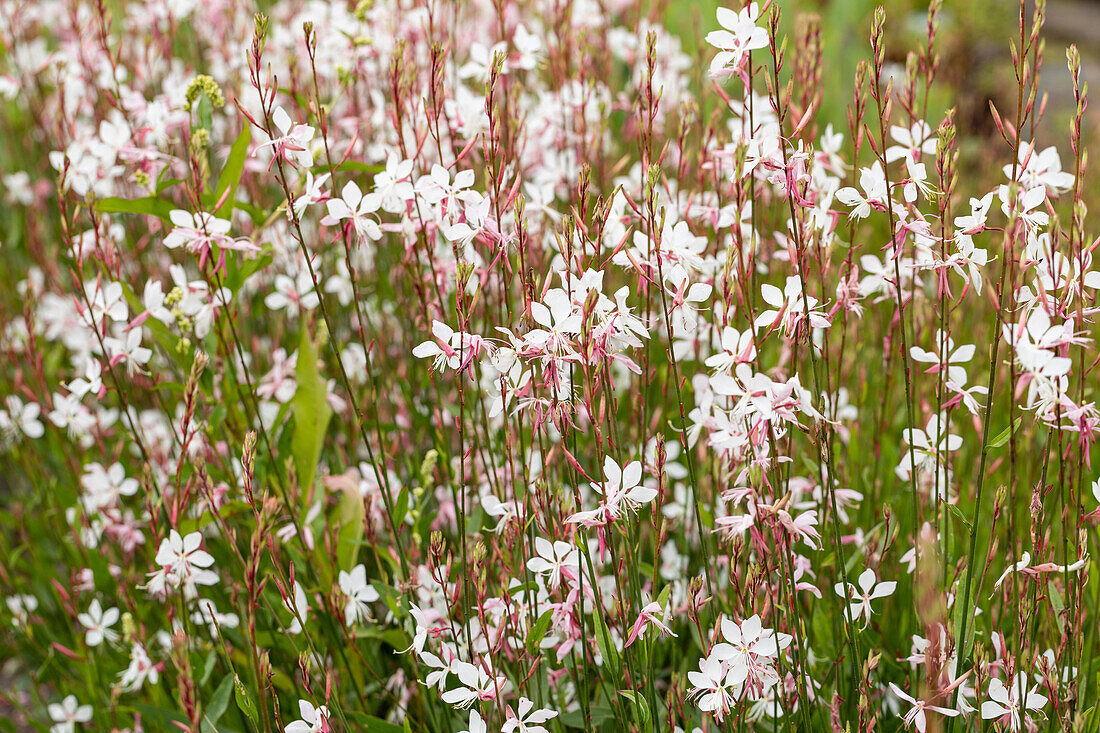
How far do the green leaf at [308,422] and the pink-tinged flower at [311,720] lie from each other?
1.98ft

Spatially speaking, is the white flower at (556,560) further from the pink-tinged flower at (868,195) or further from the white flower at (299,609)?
the pink-tinged flower at (868,195)

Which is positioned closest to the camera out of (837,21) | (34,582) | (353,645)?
(353,645)

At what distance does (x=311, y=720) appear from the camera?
4.03ft

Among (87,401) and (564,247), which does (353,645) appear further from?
(87,401)

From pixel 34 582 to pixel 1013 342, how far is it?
2.33 meters

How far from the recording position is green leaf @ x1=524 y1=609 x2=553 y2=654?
125cm

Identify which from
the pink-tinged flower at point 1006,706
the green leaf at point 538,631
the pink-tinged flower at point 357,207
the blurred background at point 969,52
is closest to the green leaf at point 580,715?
the green leaf at point 538,631

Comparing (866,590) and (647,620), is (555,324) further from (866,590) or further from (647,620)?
(866,590)

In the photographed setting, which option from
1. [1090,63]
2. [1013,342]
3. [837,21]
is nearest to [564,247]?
[1013,342]

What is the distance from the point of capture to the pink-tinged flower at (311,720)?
121cm

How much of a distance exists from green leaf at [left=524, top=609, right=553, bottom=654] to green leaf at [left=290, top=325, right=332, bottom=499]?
0.68m

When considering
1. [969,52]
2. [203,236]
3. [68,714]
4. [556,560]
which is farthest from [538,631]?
[969,52]

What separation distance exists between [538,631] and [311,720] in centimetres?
32

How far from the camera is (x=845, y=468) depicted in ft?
6.47
